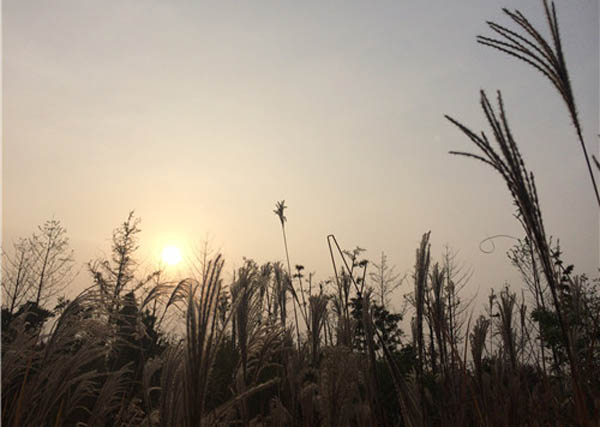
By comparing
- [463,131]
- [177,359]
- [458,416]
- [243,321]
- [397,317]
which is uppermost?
[397,317]

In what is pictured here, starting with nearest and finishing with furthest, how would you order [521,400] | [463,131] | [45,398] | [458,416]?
[463,131] < [45,398] < [458,416] < [521,400]

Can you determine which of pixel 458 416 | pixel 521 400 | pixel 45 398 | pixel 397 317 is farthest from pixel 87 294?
pixel 397 317

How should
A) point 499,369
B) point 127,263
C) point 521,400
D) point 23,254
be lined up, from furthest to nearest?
point 127,263, point 23,254, point 499,369, point 521,400

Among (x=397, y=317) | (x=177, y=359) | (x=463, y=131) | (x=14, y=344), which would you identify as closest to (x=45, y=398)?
(x=14, y=344)

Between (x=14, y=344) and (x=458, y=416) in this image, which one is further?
(x=458, y=416)

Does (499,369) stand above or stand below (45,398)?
above

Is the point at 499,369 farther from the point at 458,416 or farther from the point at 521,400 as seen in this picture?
the point at 458,416

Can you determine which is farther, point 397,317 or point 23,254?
point 23,254

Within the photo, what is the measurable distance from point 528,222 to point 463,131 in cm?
A: 44

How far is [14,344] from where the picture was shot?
2416mm

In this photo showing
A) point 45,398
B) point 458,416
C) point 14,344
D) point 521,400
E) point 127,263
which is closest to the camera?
point 45,398

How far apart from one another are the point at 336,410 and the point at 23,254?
75.9 ft

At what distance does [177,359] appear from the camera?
7.35 feet

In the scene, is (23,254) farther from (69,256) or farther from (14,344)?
(14,344)
